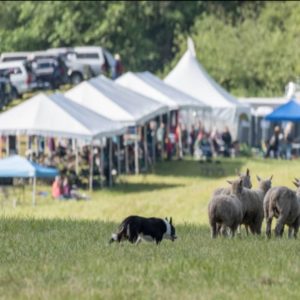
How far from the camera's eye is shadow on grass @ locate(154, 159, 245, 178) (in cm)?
5389

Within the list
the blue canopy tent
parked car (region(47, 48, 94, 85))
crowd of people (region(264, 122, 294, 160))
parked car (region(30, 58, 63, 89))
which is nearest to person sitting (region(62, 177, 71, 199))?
the blue canopy tent

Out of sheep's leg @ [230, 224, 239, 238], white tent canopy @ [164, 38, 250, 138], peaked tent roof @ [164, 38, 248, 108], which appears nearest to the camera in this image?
sheep's leg @ [230, 224, 239, 238]

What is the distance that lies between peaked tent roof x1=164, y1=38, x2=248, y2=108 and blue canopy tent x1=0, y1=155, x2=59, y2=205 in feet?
69.2

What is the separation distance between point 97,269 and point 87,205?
24028 millimetres

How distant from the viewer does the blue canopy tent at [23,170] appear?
4400cm

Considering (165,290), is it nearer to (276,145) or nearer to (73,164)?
(73,164)

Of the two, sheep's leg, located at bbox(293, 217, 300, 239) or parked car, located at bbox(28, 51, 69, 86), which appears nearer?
sheep's leg, located at bbox(293, 217, 300, 239)

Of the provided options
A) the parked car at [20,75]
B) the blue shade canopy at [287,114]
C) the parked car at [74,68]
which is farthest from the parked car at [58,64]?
the blue shade canopy at [287,114]

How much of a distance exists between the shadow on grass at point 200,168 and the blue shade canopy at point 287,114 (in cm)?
224

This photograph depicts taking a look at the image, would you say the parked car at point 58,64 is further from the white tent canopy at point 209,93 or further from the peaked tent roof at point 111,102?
the peaked tent roof at point 111,102

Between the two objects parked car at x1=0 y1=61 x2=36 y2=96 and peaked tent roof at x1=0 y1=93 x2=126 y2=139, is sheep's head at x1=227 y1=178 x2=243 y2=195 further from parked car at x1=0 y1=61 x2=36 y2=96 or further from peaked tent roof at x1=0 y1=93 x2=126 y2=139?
parked car at x1=0 y1=61 x2=36 y2=96

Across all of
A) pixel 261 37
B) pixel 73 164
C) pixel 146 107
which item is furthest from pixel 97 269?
pixel 261 37

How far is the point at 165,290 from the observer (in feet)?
50.3

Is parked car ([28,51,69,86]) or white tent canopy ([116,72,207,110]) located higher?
parked car ([28,51,69,86])
